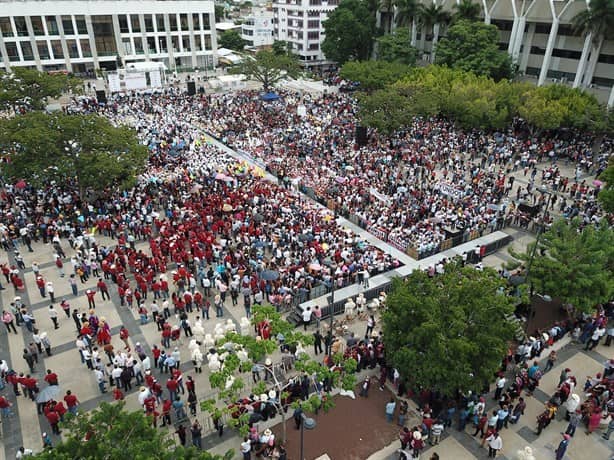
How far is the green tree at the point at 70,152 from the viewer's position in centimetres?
2675

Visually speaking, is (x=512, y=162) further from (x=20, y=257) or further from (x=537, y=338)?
(x=20, y=257)

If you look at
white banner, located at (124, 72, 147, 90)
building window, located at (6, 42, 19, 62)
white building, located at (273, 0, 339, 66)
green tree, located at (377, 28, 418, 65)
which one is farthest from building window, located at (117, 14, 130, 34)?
green tree, located at (377, 28, 418, 65)

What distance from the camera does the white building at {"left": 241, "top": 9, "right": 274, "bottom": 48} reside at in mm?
94125

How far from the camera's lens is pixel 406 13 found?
60.4m

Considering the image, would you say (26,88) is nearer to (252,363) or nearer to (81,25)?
(81,25)

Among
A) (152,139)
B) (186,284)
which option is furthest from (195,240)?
(152,139)

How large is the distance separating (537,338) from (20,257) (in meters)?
24.2

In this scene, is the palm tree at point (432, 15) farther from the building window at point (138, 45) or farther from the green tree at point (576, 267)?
the green tree at point (576, 267)

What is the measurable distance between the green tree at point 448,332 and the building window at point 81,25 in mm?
68246

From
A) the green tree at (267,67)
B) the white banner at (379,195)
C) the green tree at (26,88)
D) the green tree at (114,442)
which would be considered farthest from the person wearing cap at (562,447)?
the green tree at (267,67)

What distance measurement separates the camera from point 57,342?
18.3 m

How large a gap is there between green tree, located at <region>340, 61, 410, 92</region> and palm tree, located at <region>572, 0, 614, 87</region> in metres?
16.9

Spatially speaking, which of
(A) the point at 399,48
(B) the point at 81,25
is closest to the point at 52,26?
(B) the point at 81,25

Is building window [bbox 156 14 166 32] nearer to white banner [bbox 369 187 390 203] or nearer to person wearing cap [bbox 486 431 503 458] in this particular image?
white banner [bbox 369 187 390 203]
